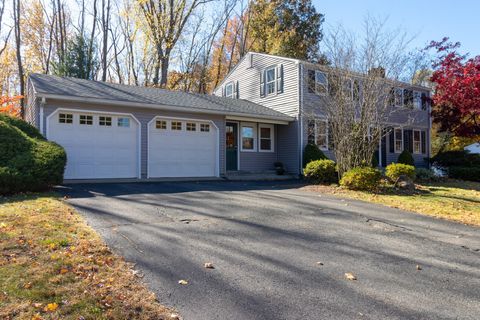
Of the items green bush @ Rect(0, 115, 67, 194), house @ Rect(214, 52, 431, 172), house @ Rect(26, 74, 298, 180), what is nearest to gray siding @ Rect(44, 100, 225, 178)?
house @ Rect(26, 74, 298, 180)

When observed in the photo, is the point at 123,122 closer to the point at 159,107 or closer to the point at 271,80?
the point at 159,107

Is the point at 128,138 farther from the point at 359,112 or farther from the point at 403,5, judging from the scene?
the point at 403,5

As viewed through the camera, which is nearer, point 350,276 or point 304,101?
point 350,276

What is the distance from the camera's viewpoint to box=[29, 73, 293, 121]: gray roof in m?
12.3

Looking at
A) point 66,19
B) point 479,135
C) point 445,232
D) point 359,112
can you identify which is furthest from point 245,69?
point 66,19

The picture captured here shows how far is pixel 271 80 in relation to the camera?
60.8ft

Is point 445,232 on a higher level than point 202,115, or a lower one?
lower

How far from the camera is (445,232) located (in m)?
6.59

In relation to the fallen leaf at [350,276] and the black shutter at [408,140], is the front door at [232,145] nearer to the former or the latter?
the black shutter at [408,140]

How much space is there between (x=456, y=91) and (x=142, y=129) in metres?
14.2

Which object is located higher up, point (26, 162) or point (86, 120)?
point (86, 120)

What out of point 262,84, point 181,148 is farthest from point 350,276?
point 262,84

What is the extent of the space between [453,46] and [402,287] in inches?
745

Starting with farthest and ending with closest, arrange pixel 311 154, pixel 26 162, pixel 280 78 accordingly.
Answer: pixel 280 78 → pixel 311 154 → pixel 26 162
